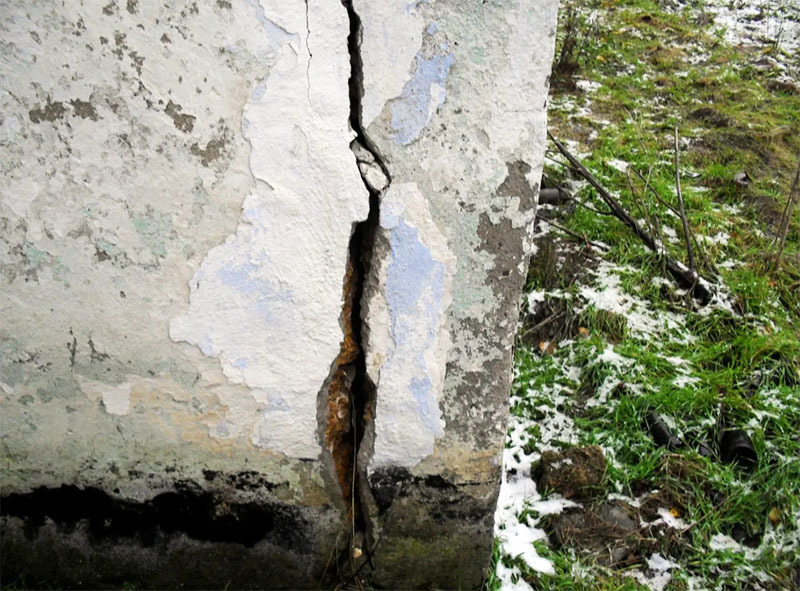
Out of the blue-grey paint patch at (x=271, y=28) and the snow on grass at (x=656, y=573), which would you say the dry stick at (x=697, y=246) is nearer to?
the snow on grass at (x=656, y=573)

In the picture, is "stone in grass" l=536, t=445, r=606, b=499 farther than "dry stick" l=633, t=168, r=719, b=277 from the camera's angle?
No

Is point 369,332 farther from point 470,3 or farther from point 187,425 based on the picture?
point 470,3

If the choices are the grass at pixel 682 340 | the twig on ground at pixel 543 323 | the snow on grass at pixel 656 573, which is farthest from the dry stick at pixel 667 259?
the snow on grass at pixel 656 573

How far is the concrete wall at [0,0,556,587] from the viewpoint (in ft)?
3.90

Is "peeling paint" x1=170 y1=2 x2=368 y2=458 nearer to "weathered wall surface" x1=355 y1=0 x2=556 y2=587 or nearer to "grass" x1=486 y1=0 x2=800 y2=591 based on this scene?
"weathered wall surface" x1=355 y1=0 x2=556 y2=587

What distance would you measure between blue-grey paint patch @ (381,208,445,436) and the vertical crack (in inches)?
2.4

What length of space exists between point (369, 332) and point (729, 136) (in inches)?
148

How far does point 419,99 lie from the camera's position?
4.06 feet

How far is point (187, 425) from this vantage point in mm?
1493

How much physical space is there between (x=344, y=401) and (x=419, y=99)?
761mm

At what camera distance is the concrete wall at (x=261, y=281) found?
1189 mm

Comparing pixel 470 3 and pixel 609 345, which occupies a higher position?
pixel 470 3

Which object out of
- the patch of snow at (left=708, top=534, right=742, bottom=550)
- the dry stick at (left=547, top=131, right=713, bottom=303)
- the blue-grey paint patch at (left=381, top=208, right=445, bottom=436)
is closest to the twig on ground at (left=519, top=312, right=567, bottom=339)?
the dry stick at (left=547, top=131, right=713, bottom=303)

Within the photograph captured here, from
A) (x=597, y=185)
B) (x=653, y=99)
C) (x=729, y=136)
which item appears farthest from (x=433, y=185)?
(x=653, y=99)
